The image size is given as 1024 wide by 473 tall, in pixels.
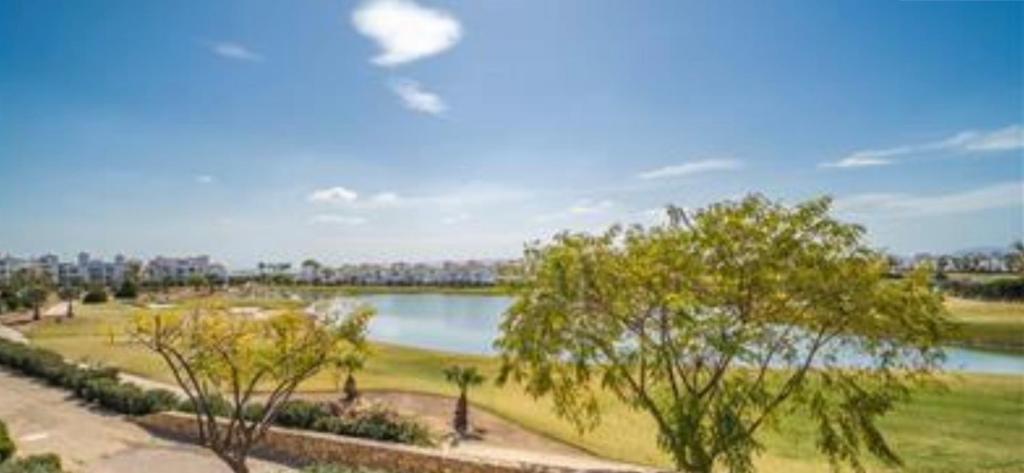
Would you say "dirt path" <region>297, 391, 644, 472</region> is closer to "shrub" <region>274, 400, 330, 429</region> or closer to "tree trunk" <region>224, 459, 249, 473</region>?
"shrub" <region>274, 400, 330, 429</region>

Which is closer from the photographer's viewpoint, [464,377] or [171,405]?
[464,377]

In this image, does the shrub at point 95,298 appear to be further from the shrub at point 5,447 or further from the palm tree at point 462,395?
the palm tree at point 462,395

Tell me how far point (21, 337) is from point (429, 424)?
5072cm

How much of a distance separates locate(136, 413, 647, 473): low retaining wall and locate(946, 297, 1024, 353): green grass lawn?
4261cm

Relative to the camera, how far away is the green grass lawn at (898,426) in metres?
23.8

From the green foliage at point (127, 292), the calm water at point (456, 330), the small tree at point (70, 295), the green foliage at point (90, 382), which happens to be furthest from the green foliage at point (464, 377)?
the green foliage at point (127, 292)

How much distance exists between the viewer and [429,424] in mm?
28094

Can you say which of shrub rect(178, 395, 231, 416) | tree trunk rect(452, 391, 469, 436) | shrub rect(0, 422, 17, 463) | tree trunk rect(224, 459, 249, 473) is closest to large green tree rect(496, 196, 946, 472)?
tree trunk rect(224, 459, 249, 473)

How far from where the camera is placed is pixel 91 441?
93.2ft

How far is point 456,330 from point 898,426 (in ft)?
201

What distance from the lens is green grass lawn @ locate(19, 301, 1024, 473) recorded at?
938 inches

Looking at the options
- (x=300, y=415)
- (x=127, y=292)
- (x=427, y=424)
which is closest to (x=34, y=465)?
(x=300, y=415)

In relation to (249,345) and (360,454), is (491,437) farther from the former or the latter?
(249,345)

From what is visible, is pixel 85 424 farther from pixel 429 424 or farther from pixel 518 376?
pixel 518 376
